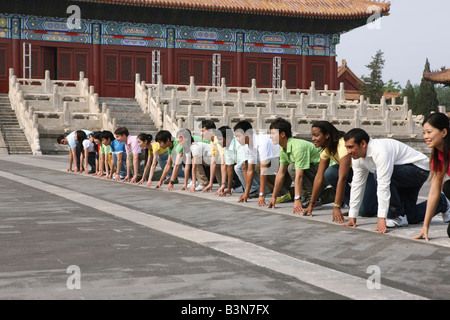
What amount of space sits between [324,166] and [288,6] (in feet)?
101

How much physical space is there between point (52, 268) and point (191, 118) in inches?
844

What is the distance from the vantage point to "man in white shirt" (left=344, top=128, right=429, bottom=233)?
702 cm

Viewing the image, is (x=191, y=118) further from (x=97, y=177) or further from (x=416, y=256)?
(x=416, y=256)

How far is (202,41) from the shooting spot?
3803 centimetres

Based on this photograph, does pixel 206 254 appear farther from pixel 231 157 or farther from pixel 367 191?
pixel 231 157

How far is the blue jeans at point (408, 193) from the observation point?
24.2ft

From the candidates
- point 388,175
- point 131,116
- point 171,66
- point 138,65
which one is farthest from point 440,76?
point 388,175

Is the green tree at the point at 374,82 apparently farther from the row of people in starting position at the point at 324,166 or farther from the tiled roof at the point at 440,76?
the row of people in starting position at the point at 324,166

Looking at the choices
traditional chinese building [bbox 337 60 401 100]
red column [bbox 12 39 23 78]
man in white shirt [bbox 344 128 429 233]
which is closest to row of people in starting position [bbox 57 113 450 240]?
man in white shirt [bbox 344 128 429 233]

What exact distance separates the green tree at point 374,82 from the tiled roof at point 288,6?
23.1 m

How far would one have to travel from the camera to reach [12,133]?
2744cm

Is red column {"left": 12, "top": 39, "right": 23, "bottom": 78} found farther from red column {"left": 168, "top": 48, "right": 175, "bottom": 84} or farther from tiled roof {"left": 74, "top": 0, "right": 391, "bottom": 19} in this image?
red column {"left": 168, "top": 48, "right": 175, "bottom": 84}

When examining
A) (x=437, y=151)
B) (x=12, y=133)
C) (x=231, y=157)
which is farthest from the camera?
(x=12, y=133)
